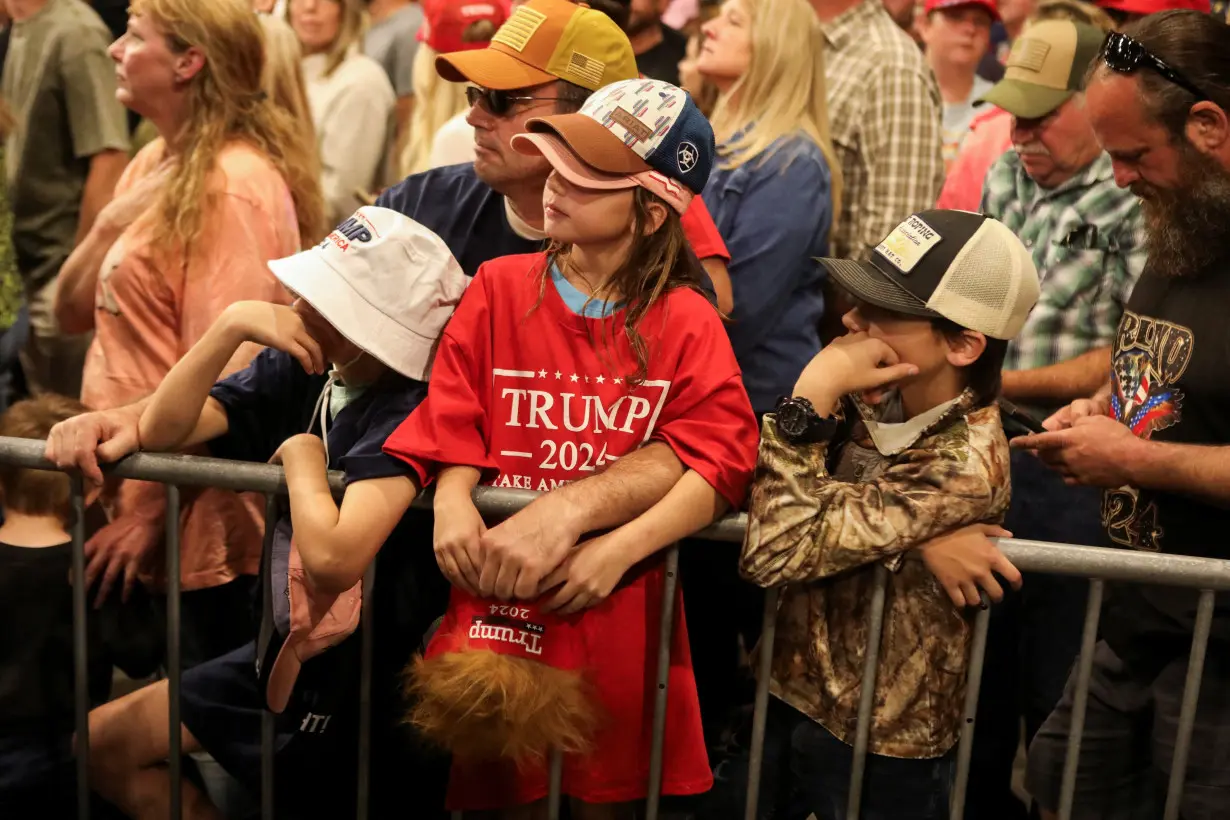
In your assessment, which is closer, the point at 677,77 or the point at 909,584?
the point at 909,584

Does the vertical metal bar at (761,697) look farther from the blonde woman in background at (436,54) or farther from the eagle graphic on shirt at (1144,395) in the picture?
the blonde woman in background at (436,54)

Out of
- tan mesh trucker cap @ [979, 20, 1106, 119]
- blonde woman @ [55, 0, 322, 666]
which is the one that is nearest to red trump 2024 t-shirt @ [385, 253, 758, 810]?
blonde woman @ [55, 0, 322, 666]

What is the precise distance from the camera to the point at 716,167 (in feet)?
13.2

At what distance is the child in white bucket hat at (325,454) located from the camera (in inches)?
103

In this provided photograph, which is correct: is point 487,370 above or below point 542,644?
above

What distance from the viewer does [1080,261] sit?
3830 mm

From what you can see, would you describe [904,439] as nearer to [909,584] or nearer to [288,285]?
[909,584]

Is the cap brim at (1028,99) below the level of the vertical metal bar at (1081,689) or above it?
above

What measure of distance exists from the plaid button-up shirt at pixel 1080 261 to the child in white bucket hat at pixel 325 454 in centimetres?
187

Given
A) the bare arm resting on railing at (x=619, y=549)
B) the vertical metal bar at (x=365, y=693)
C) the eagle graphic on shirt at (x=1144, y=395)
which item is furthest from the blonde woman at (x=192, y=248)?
the eagle graphic on shirt at (x=1144, y=395)

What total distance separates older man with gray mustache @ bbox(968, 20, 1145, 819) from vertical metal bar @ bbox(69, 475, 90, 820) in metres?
2.25

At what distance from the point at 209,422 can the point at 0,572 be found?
2.18ft

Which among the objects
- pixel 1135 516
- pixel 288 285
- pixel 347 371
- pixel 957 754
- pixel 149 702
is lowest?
pixel 149 702

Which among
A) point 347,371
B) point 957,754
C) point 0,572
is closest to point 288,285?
point 347,371
